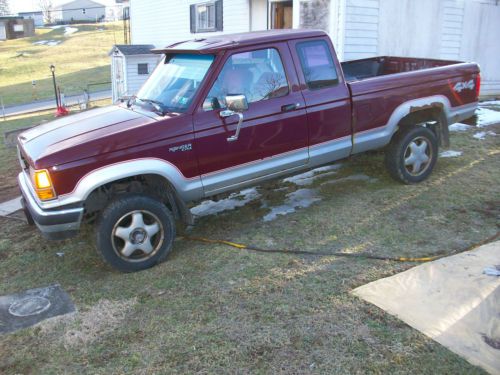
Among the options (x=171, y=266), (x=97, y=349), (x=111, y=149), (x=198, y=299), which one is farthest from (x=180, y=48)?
(x=97, y=349)

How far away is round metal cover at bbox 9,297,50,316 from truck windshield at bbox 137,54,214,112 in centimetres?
202

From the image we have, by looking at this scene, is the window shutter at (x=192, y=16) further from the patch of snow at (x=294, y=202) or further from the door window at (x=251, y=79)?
the door window at (x=251, y=79)

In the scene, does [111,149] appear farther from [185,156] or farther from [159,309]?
[159,309]

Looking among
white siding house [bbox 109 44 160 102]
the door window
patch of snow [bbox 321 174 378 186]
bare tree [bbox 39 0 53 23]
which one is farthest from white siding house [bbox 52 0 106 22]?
the door window

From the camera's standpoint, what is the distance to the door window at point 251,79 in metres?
4.59

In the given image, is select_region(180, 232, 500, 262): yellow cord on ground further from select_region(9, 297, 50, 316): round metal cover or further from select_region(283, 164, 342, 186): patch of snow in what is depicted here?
select_region(283, 164, 342, 186): patch of snow

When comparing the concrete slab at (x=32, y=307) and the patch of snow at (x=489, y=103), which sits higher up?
the patch of snow at (x=489, y=103)

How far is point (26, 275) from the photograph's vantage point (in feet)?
14.5

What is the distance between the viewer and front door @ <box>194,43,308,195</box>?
4.54 metres

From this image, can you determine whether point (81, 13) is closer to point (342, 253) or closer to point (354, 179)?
point (354, 179)

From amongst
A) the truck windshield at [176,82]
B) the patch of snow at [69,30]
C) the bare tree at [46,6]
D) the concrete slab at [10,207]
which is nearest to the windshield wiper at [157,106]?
the truck windshield at [176,82]

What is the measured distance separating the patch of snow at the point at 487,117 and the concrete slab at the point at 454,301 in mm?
5797

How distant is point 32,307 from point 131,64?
17.4 metres

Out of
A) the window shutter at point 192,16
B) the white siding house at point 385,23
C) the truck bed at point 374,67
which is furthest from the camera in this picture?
the window shutter at point 192,16
